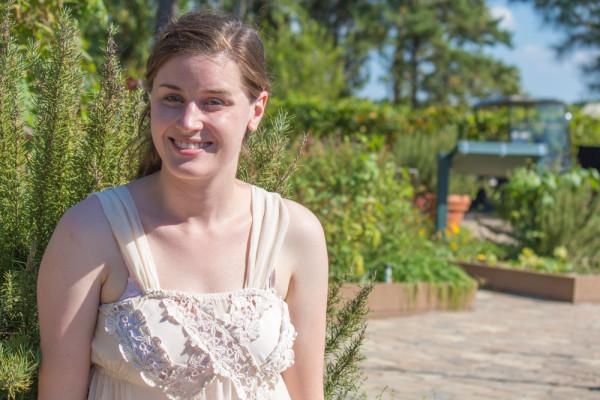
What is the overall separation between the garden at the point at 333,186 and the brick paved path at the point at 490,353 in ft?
1.29

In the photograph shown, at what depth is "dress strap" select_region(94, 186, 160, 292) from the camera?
1.81m

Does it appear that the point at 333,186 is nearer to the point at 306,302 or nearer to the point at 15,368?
the point at 306,302

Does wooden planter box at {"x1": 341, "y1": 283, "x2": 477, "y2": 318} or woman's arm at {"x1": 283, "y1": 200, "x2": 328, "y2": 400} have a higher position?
woman's arm at {"x1": 283, "y1": 200, "x2": 328, "y2": 400}

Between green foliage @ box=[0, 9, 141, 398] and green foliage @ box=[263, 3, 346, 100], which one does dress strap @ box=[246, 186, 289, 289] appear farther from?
green foliage @ box=[263, 3, 346, 100]

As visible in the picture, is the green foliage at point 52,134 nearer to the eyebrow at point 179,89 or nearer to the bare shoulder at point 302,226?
the eyebrow at point 179,89

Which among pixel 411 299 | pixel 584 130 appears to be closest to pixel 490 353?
pixel 411 299

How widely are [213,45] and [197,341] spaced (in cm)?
63

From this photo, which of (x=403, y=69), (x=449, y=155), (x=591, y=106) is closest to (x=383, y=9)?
(x=403, y=69)

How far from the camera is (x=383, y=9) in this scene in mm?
34750

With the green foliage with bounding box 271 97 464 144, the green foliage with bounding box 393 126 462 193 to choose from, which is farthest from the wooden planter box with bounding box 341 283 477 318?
the green foliage with bounding box 271 97 464 144

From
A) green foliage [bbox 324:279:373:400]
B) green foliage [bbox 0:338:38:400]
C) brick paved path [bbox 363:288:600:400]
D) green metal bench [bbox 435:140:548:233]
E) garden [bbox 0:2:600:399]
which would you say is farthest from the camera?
green metal bench [bbox 435:140:548:233]

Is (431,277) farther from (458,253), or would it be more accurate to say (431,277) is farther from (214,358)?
(214,358)

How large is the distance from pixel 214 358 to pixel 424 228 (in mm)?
6880

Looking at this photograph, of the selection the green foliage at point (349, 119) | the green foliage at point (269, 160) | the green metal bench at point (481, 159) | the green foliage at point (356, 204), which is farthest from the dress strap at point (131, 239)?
the green foliage at point (349, 119)
